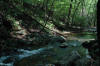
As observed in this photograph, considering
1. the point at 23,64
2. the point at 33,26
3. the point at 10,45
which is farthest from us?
the point at 33,26

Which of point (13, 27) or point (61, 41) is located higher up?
point (13, 27)

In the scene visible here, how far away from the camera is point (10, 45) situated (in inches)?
507

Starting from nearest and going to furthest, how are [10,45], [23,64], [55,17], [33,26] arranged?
Answer: [23,64] < [10,45] < [33,26] < [55,17]

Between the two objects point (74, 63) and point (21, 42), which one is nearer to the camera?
point (74, 63)

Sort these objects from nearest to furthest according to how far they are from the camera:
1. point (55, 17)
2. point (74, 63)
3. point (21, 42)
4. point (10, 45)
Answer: point (74, 63) → point (10, 45) → point (21, 42) → point (55, 17)

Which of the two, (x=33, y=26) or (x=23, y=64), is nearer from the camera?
(x=23, y=64)

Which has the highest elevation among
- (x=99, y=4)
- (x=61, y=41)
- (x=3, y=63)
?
(x=99, y=4)

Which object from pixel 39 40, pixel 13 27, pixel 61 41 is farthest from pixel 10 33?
pixel 61 41

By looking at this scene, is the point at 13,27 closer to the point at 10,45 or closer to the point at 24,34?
the point at 24,34

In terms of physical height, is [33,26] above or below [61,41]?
above

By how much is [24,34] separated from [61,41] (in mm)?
4279

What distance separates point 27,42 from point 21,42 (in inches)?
26.3

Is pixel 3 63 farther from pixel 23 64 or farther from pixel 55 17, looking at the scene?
pixel 55 17

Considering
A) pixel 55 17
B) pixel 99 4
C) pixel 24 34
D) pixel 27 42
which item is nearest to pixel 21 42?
pixel 27 42
